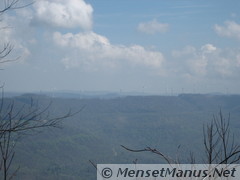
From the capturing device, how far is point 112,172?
4.79 meters

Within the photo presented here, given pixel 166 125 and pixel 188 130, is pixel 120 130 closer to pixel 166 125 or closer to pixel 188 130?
pixel 166 125

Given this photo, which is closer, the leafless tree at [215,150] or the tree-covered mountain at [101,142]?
the leafless tree at [215,150]

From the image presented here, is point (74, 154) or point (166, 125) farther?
point (166, 125)

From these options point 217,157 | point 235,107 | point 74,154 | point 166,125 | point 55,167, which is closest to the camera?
point 217,157

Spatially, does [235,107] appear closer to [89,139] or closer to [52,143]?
[89,139]

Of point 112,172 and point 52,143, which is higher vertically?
point 112,172

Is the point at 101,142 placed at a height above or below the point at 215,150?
below

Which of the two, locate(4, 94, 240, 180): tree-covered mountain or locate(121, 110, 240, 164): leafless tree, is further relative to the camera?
locate(4, 94, 240, 180): tree-covered mountain

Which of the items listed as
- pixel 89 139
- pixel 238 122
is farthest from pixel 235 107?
pixel 89 139

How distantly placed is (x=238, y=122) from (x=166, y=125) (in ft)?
112

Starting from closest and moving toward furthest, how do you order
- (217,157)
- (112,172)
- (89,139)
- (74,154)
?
(217,157) < (112,172) < (74,154) < (89,139)

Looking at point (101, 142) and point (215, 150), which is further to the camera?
point (101, 142)

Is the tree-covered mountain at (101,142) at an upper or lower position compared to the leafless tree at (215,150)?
lower

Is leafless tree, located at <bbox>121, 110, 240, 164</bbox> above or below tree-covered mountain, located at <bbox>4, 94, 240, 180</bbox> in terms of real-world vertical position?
above
